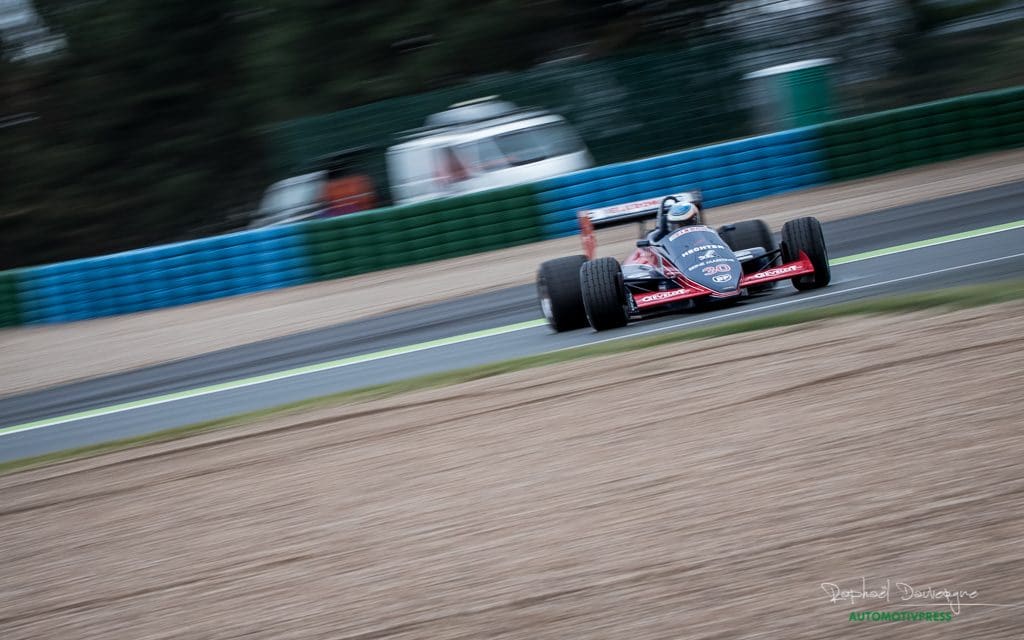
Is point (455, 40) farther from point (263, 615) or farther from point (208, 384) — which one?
point (263, 615)

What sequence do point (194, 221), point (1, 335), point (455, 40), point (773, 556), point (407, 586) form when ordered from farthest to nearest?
point (194, 221) < point (455, 40) < point (1, 335) < point (407, 586) < point (773, 556)

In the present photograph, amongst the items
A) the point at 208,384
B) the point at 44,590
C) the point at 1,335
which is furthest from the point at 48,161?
the point at 44,590

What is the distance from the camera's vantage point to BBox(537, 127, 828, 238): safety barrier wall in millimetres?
15117

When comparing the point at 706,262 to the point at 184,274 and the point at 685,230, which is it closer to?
the point at 685,230

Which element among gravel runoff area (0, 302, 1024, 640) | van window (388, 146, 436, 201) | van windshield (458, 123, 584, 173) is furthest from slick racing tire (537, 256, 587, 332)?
van window (388, 146, 436, 201)

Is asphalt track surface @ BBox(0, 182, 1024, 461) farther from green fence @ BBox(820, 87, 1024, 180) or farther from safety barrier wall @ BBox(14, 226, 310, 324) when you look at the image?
safety barrier wall @ BBox(14, 226, 310, 324)

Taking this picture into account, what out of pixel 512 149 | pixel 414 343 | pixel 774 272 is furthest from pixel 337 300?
pixel 774 272

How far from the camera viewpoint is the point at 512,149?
1684 centimetres

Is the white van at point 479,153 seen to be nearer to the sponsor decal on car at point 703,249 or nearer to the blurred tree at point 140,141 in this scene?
the sponsor decal on car at point 703,249

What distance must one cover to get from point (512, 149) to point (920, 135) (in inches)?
224

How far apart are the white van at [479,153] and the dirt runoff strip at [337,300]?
5.65ft

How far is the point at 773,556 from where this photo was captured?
3.85m

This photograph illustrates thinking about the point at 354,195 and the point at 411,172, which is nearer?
the point at 411,172

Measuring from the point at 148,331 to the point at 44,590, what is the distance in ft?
29.9
